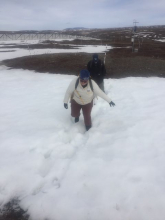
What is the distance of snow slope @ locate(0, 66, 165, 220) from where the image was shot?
3079mm

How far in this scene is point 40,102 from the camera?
25.5ft

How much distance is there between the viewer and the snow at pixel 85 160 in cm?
308

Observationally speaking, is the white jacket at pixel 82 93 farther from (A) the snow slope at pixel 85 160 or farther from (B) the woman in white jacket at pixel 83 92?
(A) the snow slope at pixel 85 160

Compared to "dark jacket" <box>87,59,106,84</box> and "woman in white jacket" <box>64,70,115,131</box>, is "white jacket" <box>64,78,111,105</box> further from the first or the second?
"dark jacket" <box>87,59,106,84</box>

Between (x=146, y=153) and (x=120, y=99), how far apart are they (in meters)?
3.89

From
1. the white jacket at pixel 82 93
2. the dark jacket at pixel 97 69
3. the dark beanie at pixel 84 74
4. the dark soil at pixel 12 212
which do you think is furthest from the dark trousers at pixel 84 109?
the dark soil at pixel 12 212

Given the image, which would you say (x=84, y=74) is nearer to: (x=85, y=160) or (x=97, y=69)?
(x=85, y=160)

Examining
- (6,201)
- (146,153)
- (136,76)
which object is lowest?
(6,201)

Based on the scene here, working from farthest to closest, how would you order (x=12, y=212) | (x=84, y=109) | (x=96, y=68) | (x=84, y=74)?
(x=96, y=68) → (x=84, y=109) → (x=84, y=74) → (x=12, y=212)

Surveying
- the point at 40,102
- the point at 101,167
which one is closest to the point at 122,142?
the point at 101,167

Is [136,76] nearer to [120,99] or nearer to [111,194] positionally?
[120,99]

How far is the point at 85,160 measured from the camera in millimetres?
4164

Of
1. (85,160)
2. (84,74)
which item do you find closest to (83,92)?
(84,74)

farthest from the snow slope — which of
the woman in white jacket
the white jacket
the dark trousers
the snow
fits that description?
the white jacket
